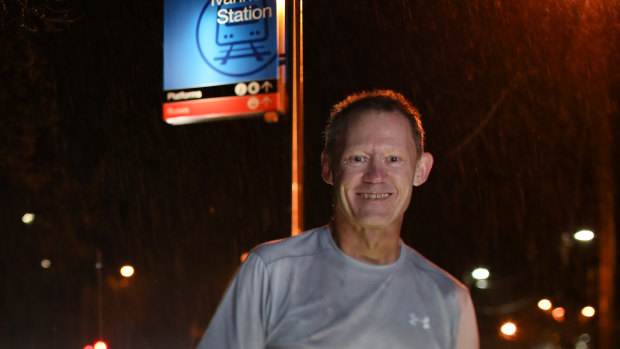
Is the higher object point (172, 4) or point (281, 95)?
point (172, 4)

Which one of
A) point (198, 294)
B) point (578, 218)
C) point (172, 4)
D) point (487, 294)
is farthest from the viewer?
point (487, 294)

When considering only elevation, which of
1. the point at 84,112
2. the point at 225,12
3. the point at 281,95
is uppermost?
the point at 84,112

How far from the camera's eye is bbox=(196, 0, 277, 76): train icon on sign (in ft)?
31.8

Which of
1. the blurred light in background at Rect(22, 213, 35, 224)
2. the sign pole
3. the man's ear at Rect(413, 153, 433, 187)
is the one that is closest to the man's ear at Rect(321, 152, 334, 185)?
the man's ear at Rect(413, 153, 433, 187)

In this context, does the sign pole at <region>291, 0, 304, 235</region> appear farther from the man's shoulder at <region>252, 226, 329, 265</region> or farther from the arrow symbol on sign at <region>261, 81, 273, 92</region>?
the man's shoulder at <region>252, 226, 329, 265</region>

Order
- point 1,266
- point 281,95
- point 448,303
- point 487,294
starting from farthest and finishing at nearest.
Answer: point 487,294 → point 1,266 → point 281,95 → point 448,303

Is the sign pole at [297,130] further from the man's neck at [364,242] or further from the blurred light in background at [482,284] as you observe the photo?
the blurred light in background at [482,284]

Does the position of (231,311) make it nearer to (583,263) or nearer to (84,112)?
(84,112)

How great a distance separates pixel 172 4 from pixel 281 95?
246 centimetres

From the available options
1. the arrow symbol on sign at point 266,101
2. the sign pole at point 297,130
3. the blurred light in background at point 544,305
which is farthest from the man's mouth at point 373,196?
the blurred light in background at point 544,305

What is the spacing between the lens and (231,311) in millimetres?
2814

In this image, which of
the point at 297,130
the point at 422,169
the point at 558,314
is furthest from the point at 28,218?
the point at 422,169

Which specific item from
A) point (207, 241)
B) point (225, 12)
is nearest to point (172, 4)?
point (225, 12)

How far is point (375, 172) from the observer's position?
2992 millimetres
